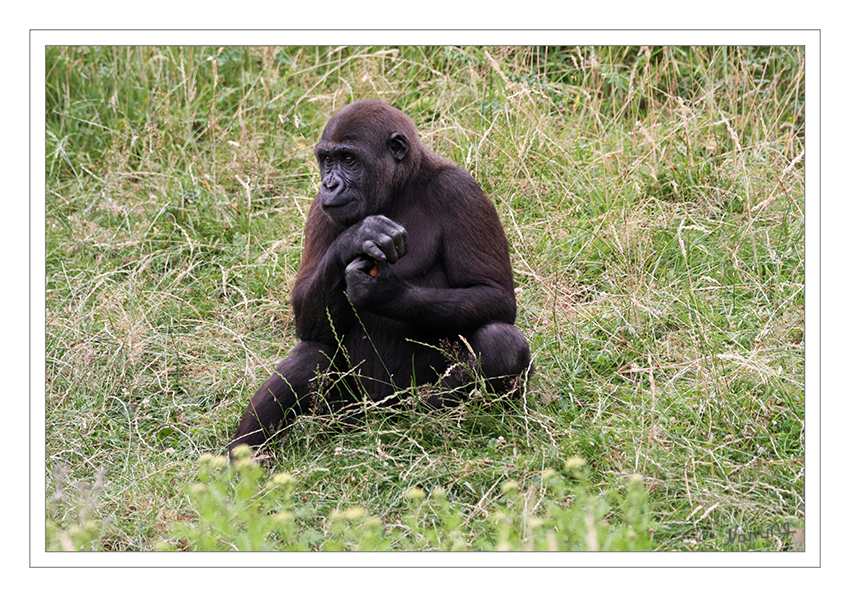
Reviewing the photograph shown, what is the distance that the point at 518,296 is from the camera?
18.1 feet

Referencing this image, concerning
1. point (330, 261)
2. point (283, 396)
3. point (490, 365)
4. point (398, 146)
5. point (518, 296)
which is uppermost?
point (398, 146)

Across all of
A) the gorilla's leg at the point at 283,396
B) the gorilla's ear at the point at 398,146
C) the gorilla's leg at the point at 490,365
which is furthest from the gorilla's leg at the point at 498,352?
the gorilla's ear at the point at 398,146

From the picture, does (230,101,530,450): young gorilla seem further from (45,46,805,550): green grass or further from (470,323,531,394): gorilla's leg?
(45,46,805,550): green grass

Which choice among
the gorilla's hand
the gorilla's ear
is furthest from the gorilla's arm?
the gorilla's ear

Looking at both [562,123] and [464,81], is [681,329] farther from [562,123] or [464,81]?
[464,81]

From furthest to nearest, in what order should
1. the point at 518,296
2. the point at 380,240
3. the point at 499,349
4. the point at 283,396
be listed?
1. the point at 518,296
2. the point at 283,396
3. the point at 499,349
4. the point at 380,240

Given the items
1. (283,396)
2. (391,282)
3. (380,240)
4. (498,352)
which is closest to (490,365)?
(498,352)

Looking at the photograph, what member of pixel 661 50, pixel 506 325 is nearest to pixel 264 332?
pixel 506 325

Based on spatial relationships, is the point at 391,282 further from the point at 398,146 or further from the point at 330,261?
the point at 398,146

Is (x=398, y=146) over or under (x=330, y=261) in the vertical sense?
over

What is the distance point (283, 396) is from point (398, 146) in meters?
1.28

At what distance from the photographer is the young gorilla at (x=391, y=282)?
4137 mm

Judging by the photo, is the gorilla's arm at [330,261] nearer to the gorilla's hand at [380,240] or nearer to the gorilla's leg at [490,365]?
the gorilla's hand at [380,240]
